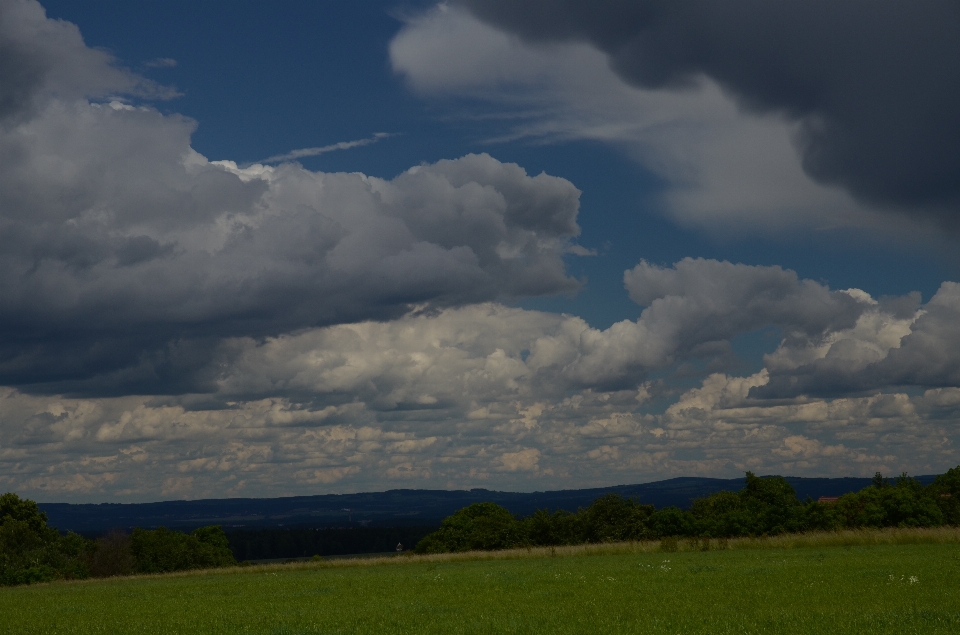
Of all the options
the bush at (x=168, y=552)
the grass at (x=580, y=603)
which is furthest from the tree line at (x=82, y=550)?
the grass at (x=580, y=603)

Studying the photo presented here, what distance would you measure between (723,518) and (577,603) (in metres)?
68.0

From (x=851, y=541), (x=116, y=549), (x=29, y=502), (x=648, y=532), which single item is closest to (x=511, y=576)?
(x=851, y=541)

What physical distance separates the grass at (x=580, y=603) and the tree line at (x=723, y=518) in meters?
40.5

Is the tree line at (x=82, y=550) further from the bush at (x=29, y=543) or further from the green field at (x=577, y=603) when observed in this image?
the green field at (x=577, y=603)

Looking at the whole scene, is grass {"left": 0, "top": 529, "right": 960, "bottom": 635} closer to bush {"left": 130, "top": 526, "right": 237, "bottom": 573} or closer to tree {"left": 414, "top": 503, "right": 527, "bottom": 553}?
tree {"left": 414, "top": 503, "right": 527, "bottom": 553}

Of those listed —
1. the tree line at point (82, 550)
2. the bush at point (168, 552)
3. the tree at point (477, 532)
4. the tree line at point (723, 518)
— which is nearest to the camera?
the tree line at point (723, 518)

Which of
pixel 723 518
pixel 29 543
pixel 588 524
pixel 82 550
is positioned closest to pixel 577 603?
pixel 723 518

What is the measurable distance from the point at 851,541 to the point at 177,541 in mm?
112773

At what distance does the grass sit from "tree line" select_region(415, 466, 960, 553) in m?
40.5

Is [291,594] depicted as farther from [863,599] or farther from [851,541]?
[851,541]

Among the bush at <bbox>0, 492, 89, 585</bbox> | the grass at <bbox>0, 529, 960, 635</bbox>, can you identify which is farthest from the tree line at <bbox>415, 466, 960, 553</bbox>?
the bush at <bbox>0, 492, 89, 585</bbox>

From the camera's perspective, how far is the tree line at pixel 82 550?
90312mm

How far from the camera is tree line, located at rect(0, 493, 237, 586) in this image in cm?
9031

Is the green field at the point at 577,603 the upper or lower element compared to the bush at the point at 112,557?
upper
